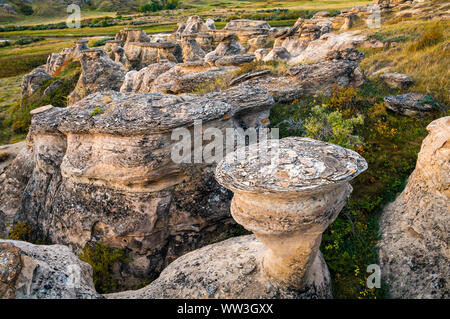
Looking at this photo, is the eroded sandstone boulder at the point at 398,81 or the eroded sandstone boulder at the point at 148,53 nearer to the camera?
the eroded sandstone boulder at the point at 398,81

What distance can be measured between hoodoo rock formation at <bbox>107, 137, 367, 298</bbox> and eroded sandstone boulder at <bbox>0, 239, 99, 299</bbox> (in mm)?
1454

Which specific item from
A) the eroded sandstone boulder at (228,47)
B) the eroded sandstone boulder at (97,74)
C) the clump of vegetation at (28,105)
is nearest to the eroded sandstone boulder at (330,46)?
the eroded sandstone boulder at (228,47)

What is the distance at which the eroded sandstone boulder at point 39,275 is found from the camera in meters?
3.63

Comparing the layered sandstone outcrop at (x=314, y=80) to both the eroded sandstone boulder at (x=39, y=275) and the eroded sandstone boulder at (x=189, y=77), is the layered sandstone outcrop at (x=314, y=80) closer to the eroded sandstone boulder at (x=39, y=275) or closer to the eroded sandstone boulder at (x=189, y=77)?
the eroded sandstone boulder at (x=189, y=77)

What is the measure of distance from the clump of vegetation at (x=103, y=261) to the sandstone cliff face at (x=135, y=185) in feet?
0.62

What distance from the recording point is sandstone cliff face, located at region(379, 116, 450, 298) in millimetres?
4887

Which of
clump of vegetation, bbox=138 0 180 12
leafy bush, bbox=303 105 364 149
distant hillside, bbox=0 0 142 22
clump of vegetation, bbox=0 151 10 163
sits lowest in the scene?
clump of vegetation, bbox=0 151 10 163

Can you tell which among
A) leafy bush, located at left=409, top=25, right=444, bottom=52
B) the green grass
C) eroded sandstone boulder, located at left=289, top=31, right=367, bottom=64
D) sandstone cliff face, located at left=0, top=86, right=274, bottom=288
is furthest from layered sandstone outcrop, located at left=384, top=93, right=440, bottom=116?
eroded sandstone boulder, located at left=289, top=31, right=367, bottom=64

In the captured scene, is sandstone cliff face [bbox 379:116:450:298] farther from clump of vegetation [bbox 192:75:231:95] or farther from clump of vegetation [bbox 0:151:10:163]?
clump of vegetation [bbox 0:151:10:163]

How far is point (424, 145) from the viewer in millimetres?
5742

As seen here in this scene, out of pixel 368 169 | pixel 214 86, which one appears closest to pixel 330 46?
pixel 214 86

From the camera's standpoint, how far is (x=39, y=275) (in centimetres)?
391

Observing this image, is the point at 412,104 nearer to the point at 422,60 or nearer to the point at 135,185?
the point at 422,60

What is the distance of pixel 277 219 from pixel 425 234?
3182 millimetres
